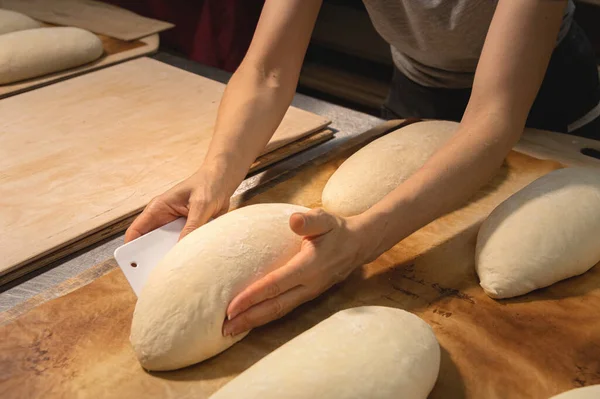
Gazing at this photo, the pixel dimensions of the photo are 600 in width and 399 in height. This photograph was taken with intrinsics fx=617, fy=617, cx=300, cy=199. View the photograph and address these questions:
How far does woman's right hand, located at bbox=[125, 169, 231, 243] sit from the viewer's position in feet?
4.20

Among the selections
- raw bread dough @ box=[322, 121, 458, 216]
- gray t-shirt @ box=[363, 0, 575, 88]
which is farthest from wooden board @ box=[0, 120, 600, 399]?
gray t-shirt @ box=[363, 0, 575, 88]

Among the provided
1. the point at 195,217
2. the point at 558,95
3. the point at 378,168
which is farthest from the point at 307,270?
the point at 558,95

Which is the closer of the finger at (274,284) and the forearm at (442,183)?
the finger at (274,284)

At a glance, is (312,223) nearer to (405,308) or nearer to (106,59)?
(405,308)

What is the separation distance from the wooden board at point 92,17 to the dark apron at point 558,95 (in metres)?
1.11

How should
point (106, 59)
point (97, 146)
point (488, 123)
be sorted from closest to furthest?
point (488, 123), point (97, 146), point (106, 59)

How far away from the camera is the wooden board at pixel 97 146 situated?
1.42 m

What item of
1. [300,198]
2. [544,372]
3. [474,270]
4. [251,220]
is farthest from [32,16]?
[544,372]

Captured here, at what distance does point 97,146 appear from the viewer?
1.74m

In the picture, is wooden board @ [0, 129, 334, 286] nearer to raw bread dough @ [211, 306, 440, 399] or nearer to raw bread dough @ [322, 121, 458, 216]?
raw bread dough @ [322, 121, 458, 216]

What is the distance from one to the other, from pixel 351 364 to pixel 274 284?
0.67 ft

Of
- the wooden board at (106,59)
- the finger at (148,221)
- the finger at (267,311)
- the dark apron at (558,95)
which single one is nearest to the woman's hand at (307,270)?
the finger at (267,311)

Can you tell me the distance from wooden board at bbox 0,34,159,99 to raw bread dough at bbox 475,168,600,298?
157 centimetres

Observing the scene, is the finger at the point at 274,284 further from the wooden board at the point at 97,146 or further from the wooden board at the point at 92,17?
the wooden board at the point at 92,17
